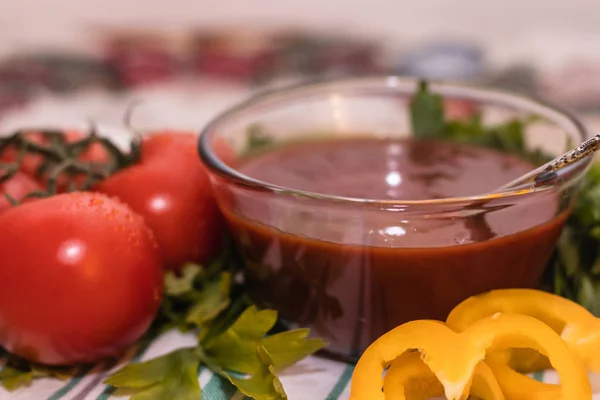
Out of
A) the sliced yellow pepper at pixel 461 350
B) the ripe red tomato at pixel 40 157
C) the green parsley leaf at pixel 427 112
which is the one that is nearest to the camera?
the sliced yellow pepper at pixel 461 350

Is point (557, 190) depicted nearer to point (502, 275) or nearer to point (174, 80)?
point (502, 275)

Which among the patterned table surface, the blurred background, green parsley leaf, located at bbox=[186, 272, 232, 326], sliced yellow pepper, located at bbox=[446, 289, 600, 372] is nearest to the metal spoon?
sliced yellow pepper, located at bbox=[446, 289, 600, 372]

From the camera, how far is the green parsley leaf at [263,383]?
789 mm

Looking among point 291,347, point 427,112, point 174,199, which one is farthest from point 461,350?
point 427,112

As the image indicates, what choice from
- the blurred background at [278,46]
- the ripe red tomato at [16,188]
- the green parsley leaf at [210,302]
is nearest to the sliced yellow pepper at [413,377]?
the green parsley leaf at [210,302]

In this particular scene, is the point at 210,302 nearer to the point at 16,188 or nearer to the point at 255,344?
the point at 255,344

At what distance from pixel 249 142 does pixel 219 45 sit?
142 centimetres

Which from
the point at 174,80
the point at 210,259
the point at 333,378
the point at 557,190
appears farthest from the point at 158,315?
the point at 174,80

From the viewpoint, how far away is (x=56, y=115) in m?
2.28

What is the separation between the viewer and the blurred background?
249 cm

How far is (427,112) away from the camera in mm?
1210

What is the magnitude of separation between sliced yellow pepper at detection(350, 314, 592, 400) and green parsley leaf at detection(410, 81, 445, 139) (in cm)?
51

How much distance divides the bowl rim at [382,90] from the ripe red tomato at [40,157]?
183mm

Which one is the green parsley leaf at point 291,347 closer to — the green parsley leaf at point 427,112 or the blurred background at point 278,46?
the green parsley leaf at point 427,112
